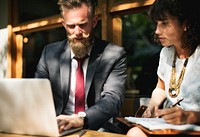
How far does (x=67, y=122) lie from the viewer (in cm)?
142

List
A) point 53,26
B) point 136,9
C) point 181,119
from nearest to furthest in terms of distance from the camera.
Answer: point 181,119 < point 136,9 < point 53,26

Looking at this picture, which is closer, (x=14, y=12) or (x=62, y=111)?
(x=62, y=111)

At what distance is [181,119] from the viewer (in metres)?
1.42

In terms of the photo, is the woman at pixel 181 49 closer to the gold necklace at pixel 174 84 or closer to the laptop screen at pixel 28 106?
the gold necklace at pixel 174 84

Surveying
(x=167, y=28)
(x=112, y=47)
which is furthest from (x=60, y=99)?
(x=167, y=28)

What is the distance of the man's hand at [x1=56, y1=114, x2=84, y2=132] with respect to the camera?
137 centimetres

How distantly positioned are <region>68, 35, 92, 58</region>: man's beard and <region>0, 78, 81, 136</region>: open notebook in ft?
3.29

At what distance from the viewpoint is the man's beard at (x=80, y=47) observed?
7.50 feet

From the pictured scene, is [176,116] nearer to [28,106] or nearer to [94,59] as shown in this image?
[28,106]

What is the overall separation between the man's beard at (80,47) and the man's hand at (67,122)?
2.77 feet

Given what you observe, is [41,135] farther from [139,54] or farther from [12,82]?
[139,54]

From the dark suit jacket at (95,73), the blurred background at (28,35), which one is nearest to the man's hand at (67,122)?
the dark suit jacket at (95,73)

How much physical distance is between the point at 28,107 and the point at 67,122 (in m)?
0.24

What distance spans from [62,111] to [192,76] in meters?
1.00
